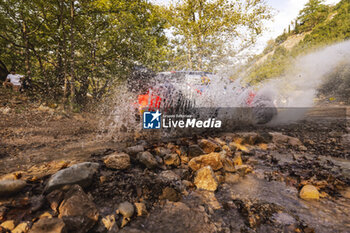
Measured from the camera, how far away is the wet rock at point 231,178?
1926mm

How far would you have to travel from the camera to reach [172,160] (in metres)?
2.18

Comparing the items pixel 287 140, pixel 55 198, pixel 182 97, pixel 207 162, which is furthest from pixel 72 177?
pixel 287 140

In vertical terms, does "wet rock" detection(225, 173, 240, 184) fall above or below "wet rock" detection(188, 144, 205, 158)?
below

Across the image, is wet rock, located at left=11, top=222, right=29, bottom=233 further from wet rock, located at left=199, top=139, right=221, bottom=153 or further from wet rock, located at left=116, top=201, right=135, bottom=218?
wet rock, located at left=199, top=139, right=221, bottom=153

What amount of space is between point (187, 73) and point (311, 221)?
501cm

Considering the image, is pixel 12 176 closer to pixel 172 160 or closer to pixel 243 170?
pixel 172 160

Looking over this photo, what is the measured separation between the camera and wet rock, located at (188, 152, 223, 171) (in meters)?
2.05

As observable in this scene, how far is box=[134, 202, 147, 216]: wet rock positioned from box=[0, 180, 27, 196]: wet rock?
3.23 feet

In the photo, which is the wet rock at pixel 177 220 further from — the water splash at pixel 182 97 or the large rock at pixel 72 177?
the water splash at pixel 182 97

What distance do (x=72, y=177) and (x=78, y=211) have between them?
394 mm

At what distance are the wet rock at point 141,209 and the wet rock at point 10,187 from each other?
985 mm

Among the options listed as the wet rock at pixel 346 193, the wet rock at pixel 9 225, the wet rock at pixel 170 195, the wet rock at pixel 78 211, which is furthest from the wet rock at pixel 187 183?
the wet rock at pixel 346 193

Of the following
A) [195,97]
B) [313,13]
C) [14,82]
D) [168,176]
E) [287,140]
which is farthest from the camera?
[313,13]

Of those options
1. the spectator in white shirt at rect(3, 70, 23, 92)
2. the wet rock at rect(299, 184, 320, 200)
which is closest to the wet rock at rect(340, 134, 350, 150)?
the wet rock at rect(299, 184, 320, 200)
